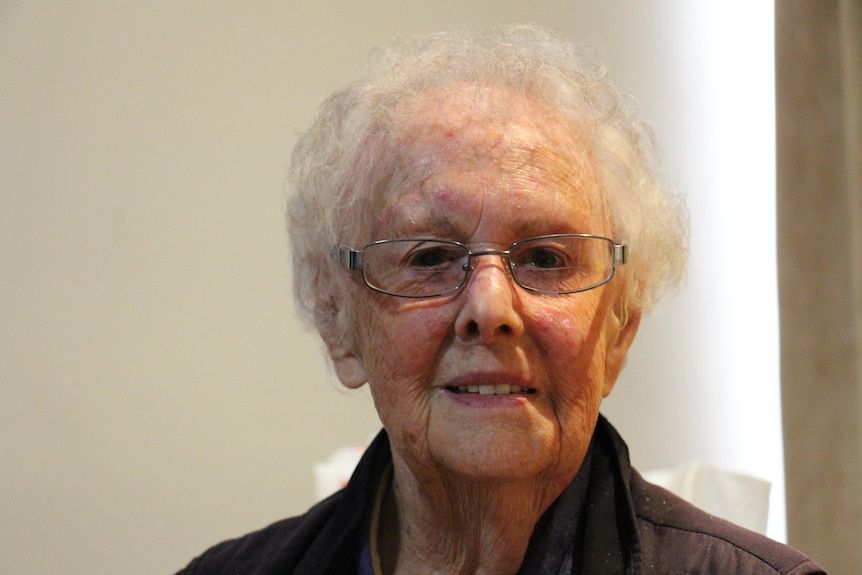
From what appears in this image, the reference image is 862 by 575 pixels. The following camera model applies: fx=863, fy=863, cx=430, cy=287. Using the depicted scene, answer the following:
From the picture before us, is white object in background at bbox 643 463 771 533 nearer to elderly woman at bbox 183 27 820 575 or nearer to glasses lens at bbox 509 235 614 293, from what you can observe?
elderly woman at bbox 183 27 820 575

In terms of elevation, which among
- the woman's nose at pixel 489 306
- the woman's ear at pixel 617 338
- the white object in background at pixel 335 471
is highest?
the woman's nose at pixel 489 306

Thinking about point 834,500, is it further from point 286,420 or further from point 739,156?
point 286,420

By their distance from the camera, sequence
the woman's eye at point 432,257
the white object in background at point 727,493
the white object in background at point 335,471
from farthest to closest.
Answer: the white object in background at point 335,471 → the white object in background at point 727,493 → the woman's eye at point 432,257

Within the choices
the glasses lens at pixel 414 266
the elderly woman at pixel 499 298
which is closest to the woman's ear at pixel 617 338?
the elderly woman at pixel 499 298

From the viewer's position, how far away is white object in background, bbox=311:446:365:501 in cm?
234

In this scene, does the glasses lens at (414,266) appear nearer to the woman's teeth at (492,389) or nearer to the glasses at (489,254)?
the glasses at (489,254)

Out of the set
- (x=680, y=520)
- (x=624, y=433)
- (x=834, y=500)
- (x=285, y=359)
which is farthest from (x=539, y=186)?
(x=624, y=433)

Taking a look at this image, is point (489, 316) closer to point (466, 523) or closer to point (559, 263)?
point (559, 263)

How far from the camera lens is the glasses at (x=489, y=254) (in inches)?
50.3

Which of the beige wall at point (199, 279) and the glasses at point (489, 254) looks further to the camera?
the beige wall at point (199, 279)

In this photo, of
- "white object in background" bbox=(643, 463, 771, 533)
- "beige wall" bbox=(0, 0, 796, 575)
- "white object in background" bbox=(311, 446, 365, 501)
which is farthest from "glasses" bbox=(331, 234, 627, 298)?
"beige wall" bbox=(0, 0, 796, 575)

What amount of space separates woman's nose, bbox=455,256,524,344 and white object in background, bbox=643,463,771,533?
0.92m

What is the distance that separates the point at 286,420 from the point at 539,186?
154 cm

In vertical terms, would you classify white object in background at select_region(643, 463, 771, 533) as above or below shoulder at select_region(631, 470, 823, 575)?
below
